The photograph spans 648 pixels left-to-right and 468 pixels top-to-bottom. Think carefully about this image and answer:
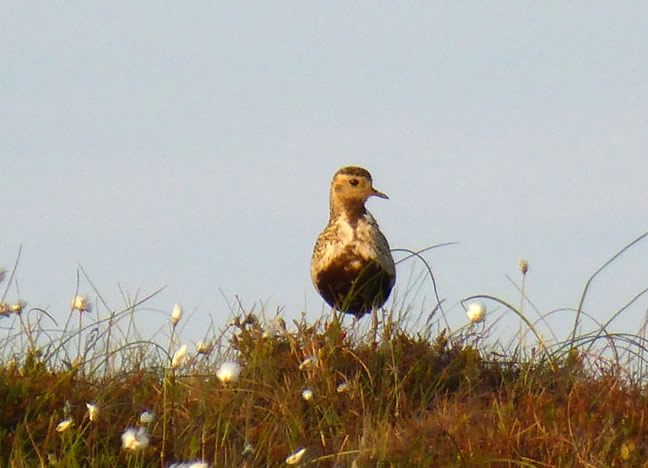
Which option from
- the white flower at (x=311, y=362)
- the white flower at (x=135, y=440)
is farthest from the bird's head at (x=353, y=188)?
the white flower at (x=135, y=440)

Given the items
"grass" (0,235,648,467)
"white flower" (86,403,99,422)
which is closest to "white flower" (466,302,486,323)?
"grass" (0,235,648,467)

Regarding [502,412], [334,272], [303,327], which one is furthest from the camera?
[334,272]

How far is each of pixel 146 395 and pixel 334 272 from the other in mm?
2616

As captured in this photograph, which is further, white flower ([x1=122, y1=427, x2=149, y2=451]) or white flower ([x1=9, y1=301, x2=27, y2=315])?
white flower ([x1=9, y1=301, x2=27, y2=315])

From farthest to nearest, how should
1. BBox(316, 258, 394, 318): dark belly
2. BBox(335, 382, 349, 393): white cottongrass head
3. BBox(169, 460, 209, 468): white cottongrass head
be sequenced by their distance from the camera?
BBox(316, 258, 394, 318): dark belly < BBox(335, 382, 349, 393): white cottongrass head < BBox(169, 460, 209, 468): white cottongrass head

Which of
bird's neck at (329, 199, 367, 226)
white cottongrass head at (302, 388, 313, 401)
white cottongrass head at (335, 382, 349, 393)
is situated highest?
bird's neck at (329, 199, 367, 226)

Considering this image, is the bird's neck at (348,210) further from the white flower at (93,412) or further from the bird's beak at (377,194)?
the white flower at (93,412)

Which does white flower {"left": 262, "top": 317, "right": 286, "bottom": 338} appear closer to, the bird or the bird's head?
the bird

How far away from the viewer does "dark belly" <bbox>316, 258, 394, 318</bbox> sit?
29.9 ft

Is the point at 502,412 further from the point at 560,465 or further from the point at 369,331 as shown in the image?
the point at 369,331

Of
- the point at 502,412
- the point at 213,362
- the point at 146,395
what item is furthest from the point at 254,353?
the point at 502,412

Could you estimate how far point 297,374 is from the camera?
7.52 meters

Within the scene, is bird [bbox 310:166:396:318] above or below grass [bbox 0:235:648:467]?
above

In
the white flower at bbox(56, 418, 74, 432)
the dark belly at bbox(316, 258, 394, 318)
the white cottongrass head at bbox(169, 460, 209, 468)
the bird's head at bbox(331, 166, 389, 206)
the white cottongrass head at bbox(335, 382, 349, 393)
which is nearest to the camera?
the white cottongrass head at bbox(169, 460, 209, 468)
